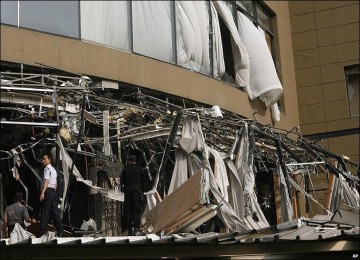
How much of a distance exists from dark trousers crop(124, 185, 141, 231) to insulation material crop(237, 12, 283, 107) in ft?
23.3

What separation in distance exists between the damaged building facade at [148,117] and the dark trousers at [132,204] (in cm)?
18

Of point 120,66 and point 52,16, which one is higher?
point 52,16

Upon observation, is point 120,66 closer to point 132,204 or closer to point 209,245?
point 132,204

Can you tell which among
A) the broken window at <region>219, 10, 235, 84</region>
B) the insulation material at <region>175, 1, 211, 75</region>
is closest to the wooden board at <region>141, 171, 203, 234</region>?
the insulation material at <region>175, 1, 211, 75</region>

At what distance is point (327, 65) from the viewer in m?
24.1

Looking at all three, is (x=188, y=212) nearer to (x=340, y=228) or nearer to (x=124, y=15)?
(x=340, y=228)

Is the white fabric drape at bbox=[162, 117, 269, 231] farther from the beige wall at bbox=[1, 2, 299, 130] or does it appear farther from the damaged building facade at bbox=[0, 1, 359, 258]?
the beige wall at bbox=[1, 2, 299, 130]

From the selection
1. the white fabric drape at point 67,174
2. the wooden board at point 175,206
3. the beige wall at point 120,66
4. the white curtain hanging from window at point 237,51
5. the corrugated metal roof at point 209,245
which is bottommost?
the corrugated metal roof at point 209,245

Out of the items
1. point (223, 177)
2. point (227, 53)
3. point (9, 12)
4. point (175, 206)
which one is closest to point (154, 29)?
point (227, 53)

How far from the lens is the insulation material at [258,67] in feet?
63.2

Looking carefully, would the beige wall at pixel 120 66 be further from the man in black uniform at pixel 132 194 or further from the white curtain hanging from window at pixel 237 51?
the man in black uniform at pixel 132 194

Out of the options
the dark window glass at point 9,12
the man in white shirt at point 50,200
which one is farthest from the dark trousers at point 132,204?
the dark window glass at point 9,12

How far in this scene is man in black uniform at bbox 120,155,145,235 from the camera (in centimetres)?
1259

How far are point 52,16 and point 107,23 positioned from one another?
4.62 feet
